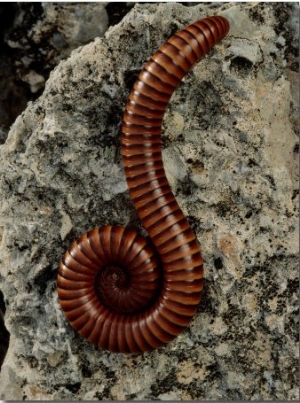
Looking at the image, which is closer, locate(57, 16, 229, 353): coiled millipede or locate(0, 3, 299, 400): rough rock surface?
locate(57, 16, 229, 353): coiled millipede

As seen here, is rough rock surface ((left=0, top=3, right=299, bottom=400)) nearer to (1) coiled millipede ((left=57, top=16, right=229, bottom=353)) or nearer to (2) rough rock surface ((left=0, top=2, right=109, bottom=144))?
(1) coiled millipede ((left=57, top=16, right=229, bottom=353))

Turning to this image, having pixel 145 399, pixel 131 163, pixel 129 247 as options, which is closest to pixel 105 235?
pixel 129 247

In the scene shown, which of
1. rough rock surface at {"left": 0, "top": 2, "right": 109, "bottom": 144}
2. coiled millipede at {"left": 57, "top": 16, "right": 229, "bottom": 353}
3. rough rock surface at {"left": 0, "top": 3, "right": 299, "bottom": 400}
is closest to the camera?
coiled millipede at {"left": 57, "top": 16, "right": 229, "bottom": 353}

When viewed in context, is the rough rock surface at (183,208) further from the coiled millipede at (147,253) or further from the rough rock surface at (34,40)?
the rough rock surface at (34,40)

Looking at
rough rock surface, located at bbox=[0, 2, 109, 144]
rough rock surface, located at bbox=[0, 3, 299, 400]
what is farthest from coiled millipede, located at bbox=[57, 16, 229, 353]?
rough rock surface, located at bbox=[0, 2, 109, 144]

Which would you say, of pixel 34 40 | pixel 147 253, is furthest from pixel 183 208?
pixel 34 40

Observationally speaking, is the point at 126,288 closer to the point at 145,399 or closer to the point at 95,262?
the point at 95,262
